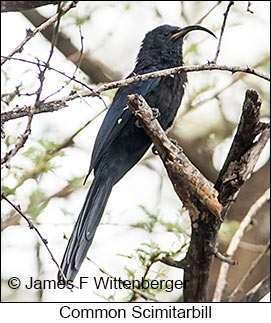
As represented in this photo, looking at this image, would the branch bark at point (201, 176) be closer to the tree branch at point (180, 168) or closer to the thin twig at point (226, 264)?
the tree branch at point (180, 168)

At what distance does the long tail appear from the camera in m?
2.75

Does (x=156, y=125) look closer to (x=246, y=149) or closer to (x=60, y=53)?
(x=246, y=149)

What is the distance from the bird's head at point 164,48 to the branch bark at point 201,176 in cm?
88

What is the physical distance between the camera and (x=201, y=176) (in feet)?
8.38

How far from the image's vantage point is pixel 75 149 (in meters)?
4.02

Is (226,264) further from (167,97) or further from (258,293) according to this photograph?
(167,97)

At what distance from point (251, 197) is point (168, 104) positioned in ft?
4.84

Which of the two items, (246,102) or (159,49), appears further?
(159,49)

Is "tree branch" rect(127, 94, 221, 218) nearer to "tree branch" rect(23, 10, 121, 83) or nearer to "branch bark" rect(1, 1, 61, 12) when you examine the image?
"branch bark" rect(1, 1, 61, 12)

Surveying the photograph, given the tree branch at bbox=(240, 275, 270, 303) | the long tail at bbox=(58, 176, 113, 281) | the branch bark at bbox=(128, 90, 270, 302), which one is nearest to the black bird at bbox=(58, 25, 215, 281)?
the long tail at bbox=(58, 176, 113, 281)

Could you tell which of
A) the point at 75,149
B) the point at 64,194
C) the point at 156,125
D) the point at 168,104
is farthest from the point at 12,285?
the point at 156,125

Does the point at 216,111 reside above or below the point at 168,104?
above

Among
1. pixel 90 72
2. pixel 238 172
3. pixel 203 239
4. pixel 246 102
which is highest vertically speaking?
pixel 90 72

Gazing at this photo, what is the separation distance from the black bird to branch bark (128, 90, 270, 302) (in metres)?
0.43
